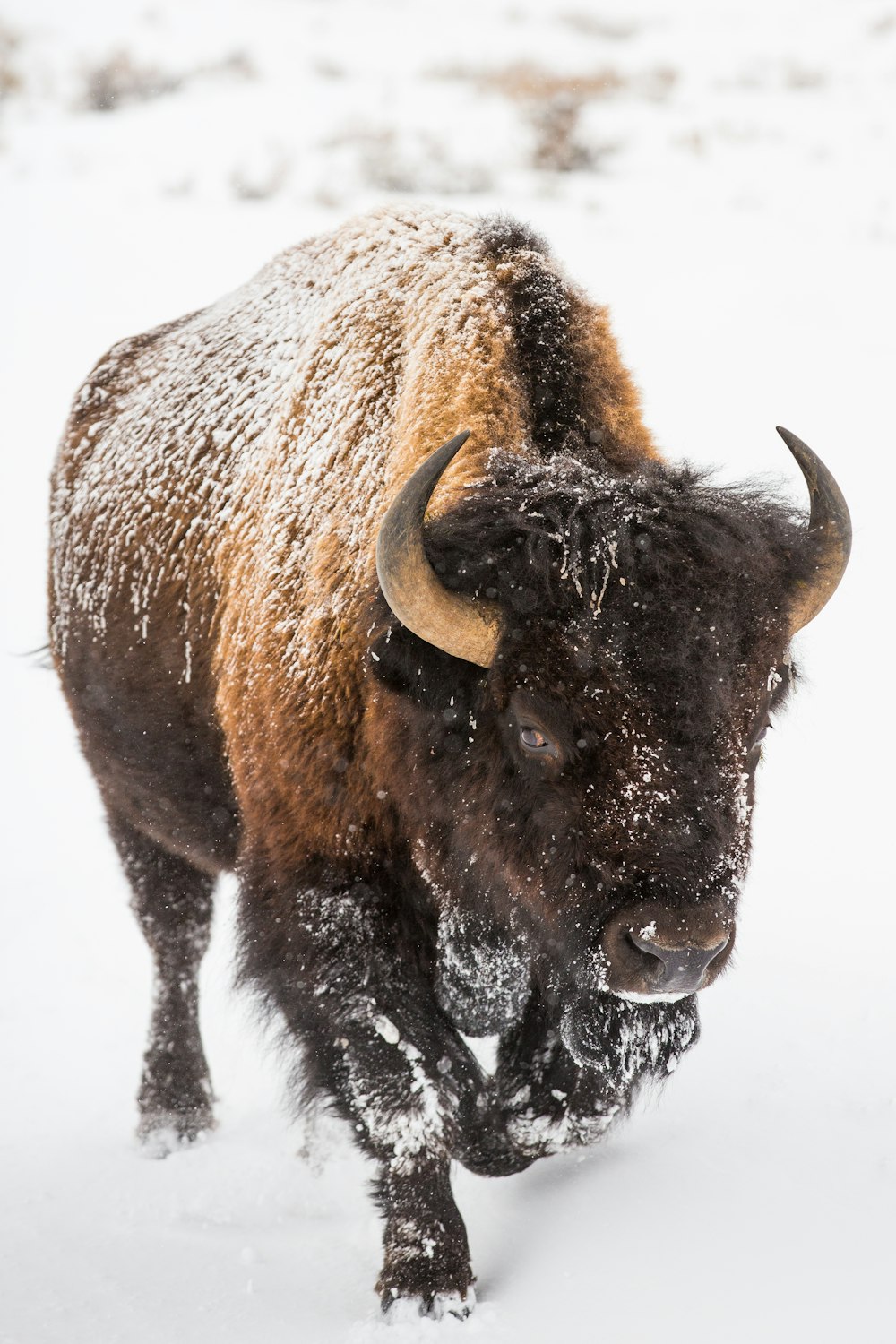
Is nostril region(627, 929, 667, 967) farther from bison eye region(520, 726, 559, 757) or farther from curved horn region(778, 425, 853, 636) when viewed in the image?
curved horn region(778, 425, 853, 636)

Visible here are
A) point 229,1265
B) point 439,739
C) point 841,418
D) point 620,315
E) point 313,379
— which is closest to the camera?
point 439,739

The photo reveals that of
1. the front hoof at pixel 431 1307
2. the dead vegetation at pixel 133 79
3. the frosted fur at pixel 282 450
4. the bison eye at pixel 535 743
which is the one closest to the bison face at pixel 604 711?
the bison eye at pixel 535 743

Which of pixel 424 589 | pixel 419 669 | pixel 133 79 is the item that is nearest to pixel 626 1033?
pixel 419 669

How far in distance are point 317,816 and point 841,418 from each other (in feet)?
36.6

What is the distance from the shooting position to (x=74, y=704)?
5043mm

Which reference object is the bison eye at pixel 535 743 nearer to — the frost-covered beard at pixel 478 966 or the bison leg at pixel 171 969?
the frost-covered beard at pixel 478 966

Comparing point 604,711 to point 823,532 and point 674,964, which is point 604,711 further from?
point 823,532

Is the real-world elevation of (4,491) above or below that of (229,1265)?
below

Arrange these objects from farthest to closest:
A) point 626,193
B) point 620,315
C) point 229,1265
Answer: point 626,193, point 620,315, point 229,1265

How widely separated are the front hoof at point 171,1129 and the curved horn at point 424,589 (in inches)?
115

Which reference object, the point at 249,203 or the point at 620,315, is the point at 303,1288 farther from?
the point at 249,203

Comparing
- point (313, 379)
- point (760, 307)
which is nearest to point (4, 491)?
point (760, 307)

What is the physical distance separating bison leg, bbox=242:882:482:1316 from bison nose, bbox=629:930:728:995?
2.75ft

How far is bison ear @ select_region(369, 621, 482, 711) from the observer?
9.81 ft
